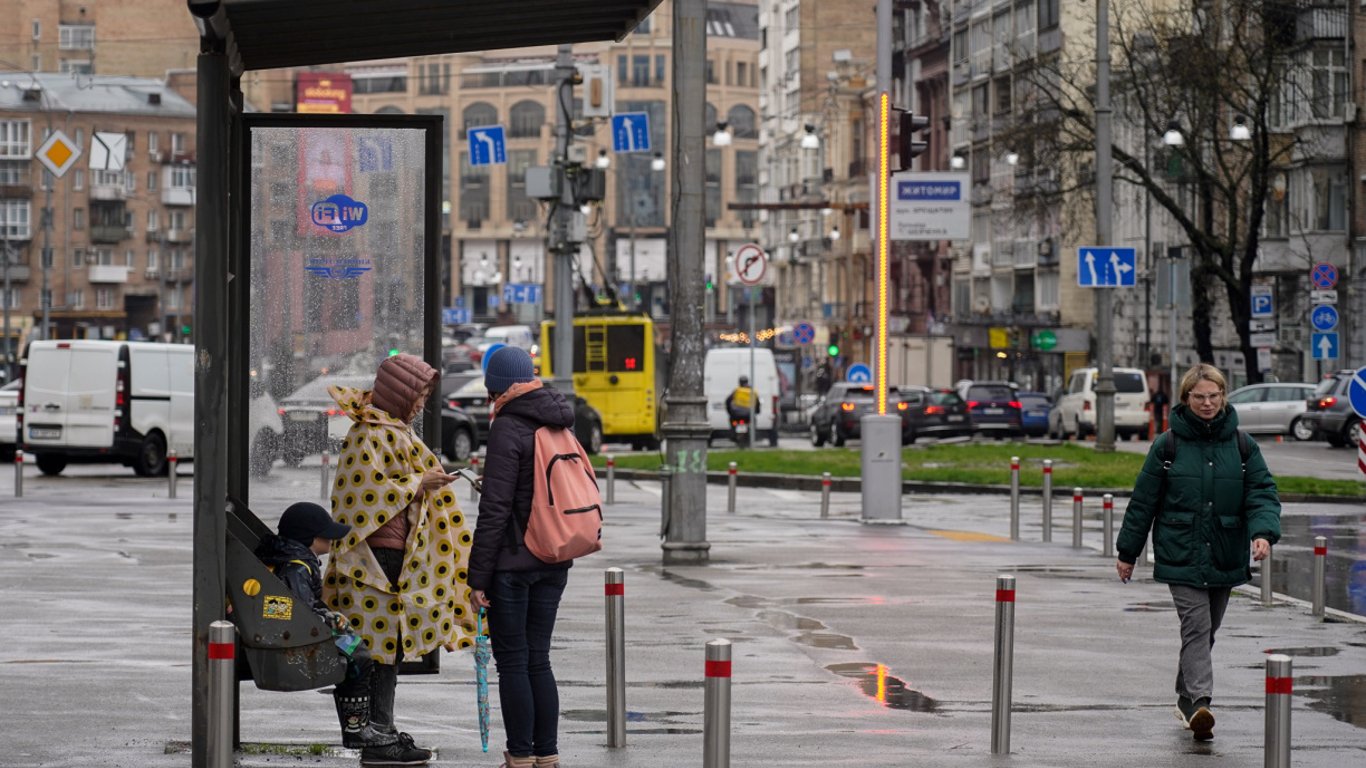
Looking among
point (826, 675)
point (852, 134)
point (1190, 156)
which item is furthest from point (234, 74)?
point (852, 134)

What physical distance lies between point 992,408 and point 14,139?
84.2 m

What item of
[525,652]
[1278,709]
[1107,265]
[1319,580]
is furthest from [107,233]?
[1278,709]

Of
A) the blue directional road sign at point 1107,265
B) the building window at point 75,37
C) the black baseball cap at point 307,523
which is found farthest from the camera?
the building window at point 75,37

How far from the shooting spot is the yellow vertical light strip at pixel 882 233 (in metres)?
26.3

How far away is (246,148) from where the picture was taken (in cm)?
1012

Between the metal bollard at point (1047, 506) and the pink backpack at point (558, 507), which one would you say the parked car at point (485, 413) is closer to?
the metal bollard at point (1047, 506)

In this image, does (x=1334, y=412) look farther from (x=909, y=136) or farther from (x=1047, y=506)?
(x=1047, y=506)

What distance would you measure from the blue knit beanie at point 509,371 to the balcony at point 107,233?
122647 mm

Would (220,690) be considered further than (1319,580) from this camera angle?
No

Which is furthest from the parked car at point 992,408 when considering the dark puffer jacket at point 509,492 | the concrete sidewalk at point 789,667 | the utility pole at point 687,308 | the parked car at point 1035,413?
the dark puffer jacket at point 509,492

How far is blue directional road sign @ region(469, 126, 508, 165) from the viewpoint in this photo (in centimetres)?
4591

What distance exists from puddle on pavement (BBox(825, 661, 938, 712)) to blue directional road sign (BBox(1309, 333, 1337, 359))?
3069 cm

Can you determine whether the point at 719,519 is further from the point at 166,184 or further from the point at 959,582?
the point at 166,184

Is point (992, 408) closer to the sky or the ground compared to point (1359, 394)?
closer to the ground
